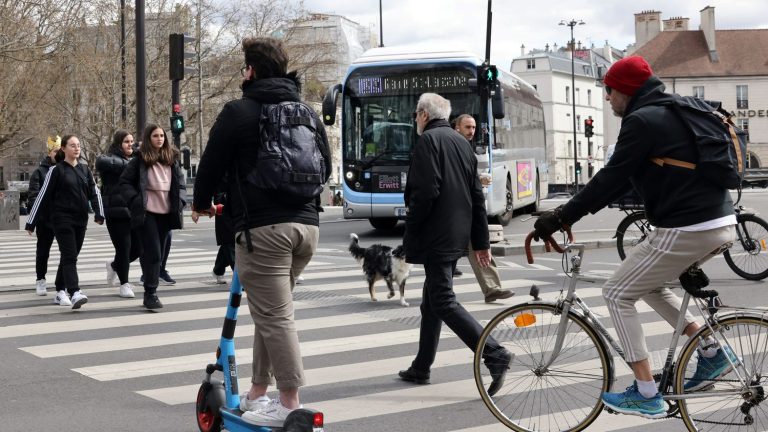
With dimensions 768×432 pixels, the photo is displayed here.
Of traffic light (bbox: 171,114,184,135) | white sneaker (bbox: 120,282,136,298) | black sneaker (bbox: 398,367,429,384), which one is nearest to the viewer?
black sneaker (bbox: 398,367,429,384)

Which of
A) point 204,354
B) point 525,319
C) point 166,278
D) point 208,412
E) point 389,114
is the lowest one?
point 204,354

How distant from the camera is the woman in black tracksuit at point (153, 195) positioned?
1009cm

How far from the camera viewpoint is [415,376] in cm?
664

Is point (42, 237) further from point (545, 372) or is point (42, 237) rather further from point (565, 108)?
point (565, 108)

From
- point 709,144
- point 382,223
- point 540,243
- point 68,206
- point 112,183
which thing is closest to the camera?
point 709,144

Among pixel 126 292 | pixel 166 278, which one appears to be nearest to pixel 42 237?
pixel 126 292

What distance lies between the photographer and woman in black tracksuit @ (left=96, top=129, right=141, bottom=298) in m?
10.7

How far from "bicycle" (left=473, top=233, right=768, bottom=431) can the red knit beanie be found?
794 mm

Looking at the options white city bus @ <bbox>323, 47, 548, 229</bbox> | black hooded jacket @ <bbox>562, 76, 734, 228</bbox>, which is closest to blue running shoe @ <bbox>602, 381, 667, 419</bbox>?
black hooded jacket @ <bbox>562, 76, 734, 228</bbox>

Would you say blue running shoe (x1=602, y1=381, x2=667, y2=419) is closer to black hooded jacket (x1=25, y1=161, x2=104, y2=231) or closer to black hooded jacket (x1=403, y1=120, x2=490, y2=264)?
black hooded jacket (x1=403, y1=120, x2=490, y2=264)

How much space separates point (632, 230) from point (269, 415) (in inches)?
343

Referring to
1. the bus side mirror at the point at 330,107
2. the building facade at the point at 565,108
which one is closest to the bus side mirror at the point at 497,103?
the bus side mirror at the point at 330,107

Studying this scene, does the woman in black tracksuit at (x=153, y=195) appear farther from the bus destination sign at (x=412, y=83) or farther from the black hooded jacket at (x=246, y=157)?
the bus destination sign at (x=412, y=83)

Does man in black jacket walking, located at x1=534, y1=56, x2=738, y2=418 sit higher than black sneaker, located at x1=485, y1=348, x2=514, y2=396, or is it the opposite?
man in black jacket walking, located at x1=534, y1=56, x2=738, y2=418
